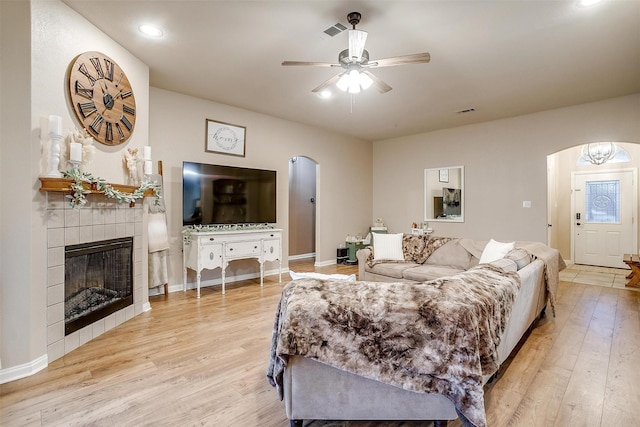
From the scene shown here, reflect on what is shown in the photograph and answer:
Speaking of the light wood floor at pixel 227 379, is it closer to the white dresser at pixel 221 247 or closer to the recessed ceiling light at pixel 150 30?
the white dresser at pixel 221 247

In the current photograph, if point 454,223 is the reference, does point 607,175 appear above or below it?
above

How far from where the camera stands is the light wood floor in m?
1.79

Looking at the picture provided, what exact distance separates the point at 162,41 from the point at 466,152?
Answer: 212 inches

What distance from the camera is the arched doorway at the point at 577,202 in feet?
19.3

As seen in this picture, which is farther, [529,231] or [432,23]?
[529,231]

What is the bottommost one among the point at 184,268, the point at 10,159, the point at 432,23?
the point at 184,268

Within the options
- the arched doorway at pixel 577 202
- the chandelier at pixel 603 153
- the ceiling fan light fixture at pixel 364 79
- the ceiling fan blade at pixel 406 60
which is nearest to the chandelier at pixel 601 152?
the chandelier at pixel 603 153

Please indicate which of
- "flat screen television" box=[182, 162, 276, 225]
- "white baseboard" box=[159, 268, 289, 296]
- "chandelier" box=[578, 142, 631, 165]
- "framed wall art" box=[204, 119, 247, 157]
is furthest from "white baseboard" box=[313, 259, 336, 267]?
"chandelier" box=[578, 142, 631, 165]

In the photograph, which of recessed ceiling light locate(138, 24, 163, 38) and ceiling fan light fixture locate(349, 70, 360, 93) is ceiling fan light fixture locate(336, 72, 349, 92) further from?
recessed ceiling light locate(138, 24, 163, 38)

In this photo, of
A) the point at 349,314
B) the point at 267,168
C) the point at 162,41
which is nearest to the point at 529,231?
the point at 267,168

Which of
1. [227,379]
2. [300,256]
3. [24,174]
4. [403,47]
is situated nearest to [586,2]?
[403,47]

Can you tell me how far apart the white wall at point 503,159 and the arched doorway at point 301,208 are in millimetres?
1931

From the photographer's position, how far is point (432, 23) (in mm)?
2676

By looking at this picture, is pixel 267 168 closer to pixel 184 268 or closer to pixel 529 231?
pixel 184 268
